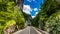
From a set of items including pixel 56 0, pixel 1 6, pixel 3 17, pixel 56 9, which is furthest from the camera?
pixel 56 0

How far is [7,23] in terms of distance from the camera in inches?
831

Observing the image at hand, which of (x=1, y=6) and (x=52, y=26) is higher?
(x=1, y=6)

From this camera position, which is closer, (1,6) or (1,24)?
(1,24)

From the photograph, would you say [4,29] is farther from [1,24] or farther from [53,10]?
[53,10]

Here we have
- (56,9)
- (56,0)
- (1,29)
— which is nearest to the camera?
(1,29)

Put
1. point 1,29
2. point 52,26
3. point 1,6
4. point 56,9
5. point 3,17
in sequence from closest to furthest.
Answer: point 1,29, point 52,26, point 3,17, point 1,6, point 56,9

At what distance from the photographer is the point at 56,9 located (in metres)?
36.6

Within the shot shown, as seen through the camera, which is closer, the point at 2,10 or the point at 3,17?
the point at 3,17

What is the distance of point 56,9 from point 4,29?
19006mm

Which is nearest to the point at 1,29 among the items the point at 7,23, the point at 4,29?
the point at 4,29

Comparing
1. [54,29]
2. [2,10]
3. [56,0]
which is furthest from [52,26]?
[56,0]

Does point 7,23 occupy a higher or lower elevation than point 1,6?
lower

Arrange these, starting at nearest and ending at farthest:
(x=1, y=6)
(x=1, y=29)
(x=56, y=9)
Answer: (x=1, y=29) → (x=1, y=6) → (x=56, y=9)

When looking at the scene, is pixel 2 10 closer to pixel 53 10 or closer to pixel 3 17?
pixel 3 17
